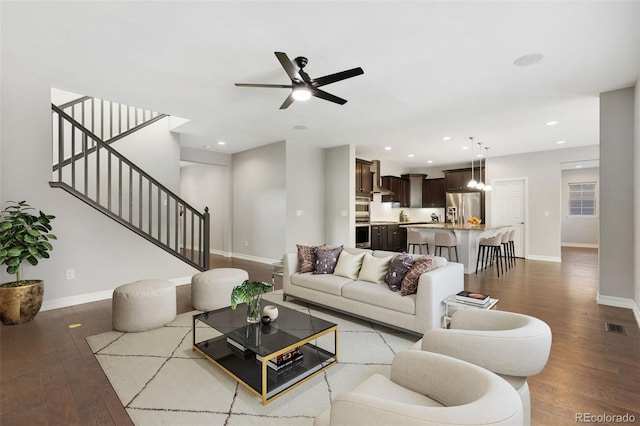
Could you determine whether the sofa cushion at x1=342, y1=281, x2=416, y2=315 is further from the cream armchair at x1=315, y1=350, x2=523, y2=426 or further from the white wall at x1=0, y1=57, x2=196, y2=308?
the white wall at x1=0, y1=57, x2=196, y2=308

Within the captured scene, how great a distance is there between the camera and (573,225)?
33.4ft

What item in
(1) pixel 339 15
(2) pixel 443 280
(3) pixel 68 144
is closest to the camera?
(1) pixel 339 15

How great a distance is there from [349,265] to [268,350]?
6.08 feet

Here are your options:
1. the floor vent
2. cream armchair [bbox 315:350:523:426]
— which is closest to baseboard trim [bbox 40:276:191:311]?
cream armchair [bbox 315:350:523:426]

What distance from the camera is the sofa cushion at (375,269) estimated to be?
3.43 meters

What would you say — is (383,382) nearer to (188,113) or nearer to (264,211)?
(188,113)

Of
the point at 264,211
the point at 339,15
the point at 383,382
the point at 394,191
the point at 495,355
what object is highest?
the point at 339,15

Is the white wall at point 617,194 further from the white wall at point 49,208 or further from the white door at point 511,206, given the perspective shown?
the white wall at point 49,208

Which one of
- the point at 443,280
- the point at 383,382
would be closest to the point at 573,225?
Answer: the point at 443,280

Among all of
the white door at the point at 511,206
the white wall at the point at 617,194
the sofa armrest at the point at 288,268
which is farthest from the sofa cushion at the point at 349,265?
the white door at the point at 511,206

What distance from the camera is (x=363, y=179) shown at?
25.8 ft

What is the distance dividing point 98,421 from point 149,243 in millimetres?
3375

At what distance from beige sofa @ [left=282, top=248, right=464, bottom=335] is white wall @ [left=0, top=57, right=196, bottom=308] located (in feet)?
8.88

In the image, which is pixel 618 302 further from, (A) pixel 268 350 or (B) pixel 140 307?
(B) pixel 140 307
